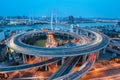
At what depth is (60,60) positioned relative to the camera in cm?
3469

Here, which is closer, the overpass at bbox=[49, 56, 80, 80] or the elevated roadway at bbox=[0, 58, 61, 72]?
the overpass at bbox=[49, 56, 80, 80]

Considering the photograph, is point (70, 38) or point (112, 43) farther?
point (70, 38)

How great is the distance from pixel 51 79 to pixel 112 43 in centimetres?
2906

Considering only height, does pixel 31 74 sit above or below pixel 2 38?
below

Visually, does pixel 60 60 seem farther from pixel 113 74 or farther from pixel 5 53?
pixel 5 53

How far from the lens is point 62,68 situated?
30.2 meters

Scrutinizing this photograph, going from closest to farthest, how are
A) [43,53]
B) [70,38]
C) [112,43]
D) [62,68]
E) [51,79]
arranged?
[51,79] → [62,68] → [43,53] → [112,43] → [70,38]

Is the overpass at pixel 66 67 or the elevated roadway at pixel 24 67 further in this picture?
the elevated roadway at pixel 24 67

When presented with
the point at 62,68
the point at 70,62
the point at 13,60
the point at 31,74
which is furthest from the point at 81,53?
the point at 13,60

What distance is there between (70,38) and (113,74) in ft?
88.2

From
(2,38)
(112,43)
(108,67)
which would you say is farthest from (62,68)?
(2,38)

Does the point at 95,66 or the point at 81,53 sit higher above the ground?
the point at 81,53

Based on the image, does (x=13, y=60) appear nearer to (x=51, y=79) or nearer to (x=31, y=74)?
(x=31, y=74)

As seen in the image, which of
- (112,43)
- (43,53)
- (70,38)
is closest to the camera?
(43,53)
